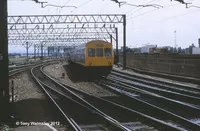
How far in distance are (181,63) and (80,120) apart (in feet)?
61.7

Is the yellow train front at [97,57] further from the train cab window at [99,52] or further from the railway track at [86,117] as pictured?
the railway track at [86,117]

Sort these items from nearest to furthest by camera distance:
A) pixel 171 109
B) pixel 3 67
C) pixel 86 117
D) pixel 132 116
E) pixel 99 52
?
pixel 3 67
pixel 132 116
pixel 86 117
pixel 171 109
pixel 99 52

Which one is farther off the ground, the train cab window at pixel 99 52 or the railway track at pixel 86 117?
the train cab window at pixel 99 52

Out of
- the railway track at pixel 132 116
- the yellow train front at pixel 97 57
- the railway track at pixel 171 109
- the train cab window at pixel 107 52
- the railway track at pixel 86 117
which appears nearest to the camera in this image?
the railway track at pixel 132 116

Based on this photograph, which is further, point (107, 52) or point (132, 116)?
point (107, 52)

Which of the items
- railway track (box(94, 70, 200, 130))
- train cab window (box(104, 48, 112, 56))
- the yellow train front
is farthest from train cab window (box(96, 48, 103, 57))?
railway track (box(94, 70, 200, 130))

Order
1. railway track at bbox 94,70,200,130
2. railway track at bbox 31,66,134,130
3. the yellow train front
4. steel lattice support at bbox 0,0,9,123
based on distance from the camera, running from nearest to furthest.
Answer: railway track at bbox 31,66,134,130 → railway track at bbox 94,70,200,130 → steel lattice support at bbox 0,0,9,123 → the yellow train front

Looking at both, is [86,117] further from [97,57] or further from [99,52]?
[99,52]

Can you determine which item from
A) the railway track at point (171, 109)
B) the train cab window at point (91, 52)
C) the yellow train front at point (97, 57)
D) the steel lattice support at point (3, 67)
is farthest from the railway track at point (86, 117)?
the train cab window at point (91, 52)

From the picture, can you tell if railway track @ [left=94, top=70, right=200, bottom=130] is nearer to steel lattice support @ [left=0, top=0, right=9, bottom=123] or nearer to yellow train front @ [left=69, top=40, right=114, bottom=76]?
steel lattice support @ [left=0, top=0, right=9, bottom=123]

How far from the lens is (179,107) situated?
45.3 ft

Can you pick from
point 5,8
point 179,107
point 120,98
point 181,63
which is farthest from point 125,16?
point 5,8

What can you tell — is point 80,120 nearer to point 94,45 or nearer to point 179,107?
point 179,107

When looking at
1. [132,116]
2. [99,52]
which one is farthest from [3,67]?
[99,52]
